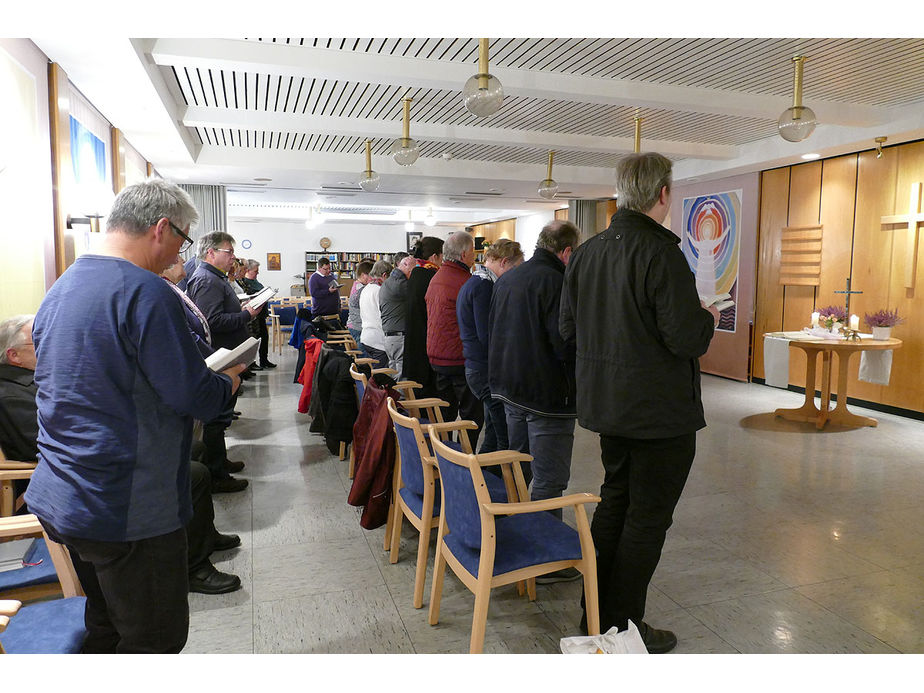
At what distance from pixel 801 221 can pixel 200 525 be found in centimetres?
750

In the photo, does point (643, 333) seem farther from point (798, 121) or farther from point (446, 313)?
point (798, 121)

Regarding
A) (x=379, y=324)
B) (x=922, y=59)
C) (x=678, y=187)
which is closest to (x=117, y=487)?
(x=379, y=324)

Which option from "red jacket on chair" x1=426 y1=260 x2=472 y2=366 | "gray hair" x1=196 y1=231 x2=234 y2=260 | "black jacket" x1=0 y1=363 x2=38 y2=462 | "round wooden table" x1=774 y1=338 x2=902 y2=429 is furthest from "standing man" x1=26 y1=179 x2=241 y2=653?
"round wooden table" x1=774 y1=338 x2=902 y2=429

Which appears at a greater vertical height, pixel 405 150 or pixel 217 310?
pixel 405 150

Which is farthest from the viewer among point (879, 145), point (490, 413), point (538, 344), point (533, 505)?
point (879, 145)

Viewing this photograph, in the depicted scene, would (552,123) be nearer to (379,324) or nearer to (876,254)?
(379,324)

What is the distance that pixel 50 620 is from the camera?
1.63 metres

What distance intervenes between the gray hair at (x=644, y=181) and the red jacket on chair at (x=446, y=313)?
1.70 metres

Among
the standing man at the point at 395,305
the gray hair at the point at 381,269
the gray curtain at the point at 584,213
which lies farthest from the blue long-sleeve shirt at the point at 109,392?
the gray curtain at the point at 584,213

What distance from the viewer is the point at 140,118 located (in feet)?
18.0

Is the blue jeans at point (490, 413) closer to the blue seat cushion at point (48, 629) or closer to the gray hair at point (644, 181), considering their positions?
the gray hair at point (644, 181)

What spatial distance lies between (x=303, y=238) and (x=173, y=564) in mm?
18225

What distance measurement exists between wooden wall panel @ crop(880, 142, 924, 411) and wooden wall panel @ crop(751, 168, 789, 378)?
1403 mm

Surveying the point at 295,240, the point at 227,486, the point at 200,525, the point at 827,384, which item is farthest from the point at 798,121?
the point at 295,240
